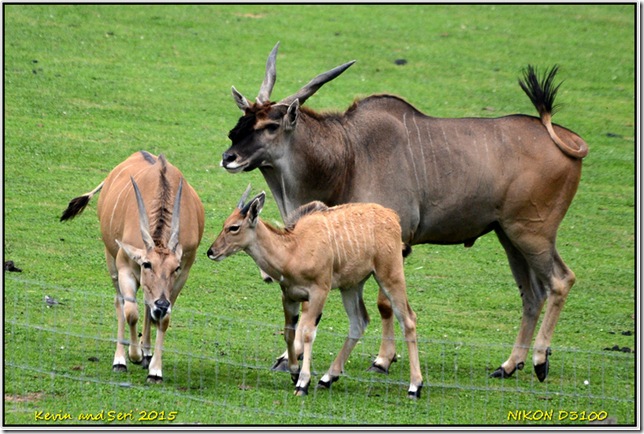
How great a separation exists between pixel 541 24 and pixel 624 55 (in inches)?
71.4

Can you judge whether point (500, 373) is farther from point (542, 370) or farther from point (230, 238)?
point (230, 238)

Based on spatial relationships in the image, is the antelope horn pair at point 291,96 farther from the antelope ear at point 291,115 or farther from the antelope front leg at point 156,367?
the antelope front leg at point 156,367

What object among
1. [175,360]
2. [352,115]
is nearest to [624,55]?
[352,115]

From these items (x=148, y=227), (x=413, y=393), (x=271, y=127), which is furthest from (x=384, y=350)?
(x=148, y=227)

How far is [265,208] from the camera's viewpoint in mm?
14508

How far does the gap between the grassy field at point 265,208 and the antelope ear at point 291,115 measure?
161 cm

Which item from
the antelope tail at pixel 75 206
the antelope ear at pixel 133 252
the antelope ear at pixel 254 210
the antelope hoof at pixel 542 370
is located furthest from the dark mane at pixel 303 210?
the antelope hoof at pixel 542 370

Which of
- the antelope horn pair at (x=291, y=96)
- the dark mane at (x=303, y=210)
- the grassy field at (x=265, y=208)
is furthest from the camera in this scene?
the antelope horn pair at (x=291, y=96)

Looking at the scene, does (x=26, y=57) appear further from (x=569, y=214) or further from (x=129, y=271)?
(x=129, y=271)

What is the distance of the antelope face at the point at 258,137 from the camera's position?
31.7 ft

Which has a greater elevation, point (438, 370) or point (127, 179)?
point (127, 179)

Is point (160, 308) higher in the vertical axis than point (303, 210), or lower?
lower

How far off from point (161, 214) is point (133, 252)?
428mm

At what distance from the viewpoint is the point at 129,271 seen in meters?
9.01
